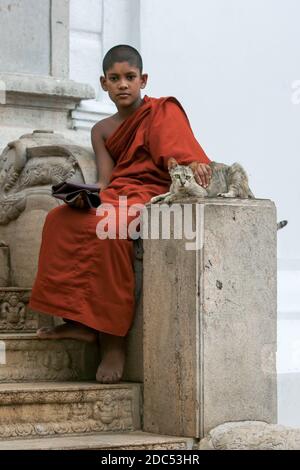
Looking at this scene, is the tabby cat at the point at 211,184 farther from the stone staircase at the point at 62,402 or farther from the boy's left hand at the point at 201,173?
the stone staircase at the point at 62,402

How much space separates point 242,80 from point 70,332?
4400mm

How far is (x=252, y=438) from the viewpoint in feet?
23.8

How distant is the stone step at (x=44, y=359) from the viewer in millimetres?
7801

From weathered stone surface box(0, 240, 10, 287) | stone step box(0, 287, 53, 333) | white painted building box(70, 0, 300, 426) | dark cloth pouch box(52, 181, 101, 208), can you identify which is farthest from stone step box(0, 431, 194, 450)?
white painted building box(70, 0, 300, 426)

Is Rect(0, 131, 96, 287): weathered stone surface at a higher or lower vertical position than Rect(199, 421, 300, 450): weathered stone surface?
higher

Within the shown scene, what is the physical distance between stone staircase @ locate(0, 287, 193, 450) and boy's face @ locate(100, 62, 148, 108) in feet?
3.92

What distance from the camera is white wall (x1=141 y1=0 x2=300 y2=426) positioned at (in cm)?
1143

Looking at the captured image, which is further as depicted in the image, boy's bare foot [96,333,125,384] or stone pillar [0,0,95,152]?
stone pillar [0,0,95,152]

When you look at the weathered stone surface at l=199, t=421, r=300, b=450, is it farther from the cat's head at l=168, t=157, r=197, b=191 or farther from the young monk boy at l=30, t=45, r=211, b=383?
the cat's head at l=168, t=157, r=197, b=191

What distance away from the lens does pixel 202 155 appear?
8023 millimetres

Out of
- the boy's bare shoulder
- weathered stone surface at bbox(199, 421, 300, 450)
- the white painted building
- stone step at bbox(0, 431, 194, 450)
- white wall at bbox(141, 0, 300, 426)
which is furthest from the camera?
white wall at bbox(141, 0, 300, 426)

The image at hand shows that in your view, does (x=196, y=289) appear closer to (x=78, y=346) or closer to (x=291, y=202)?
(x=78, y=346)

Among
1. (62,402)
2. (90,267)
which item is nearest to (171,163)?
(90,267)

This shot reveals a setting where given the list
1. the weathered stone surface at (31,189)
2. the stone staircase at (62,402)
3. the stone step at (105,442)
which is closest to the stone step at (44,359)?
the stone staircase at (62,402)
